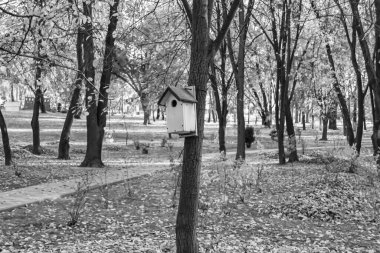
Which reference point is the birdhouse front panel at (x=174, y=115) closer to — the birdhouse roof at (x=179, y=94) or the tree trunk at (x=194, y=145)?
the birdhouse roof at (x=179, y=94)

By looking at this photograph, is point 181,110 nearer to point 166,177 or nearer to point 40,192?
point 40,192

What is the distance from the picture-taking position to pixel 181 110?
3.80m

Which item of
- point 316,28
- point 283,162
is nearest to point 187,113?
point 283,162

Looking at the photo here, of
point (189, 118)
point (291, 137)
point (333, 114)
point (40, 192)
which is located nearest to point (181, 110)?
point (189, 118)

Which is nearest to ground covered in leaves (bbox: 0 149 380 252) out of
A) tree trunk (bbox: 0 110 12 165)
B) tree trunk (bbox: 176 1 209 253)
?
tree trunk (bbox: 176 1 209 253)

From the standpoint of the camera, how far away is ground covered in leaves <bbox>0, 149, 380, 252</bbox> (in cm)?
559

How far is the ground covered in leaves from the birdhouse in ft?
6.89

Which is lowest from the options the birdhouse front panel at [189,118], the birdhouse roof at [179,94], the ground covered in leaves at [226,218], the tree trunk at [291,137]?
the ground covered in leaves at [226,218]

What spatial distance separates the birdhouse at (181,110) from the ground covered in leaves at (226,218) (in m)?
2.10

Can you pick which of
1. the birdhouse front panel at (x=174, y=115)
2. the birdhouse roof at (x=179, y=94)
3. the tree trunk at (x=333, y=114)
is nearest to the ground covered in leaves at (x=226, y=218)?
the birdhouse front panel at (x=174, y=115)

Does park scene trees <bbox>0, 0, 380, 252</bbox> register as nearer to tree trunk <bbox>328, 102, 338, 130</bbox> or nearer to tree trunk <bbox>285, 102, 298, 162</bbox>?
tree trunk <bbox>285, 102, 298, 162</bbox>

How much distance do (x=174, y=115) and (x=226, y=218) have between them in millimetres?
3731

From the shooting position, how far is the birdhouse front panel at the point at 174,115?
3.81 meters

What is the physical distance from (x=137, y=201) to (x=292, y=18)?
9.49 m
